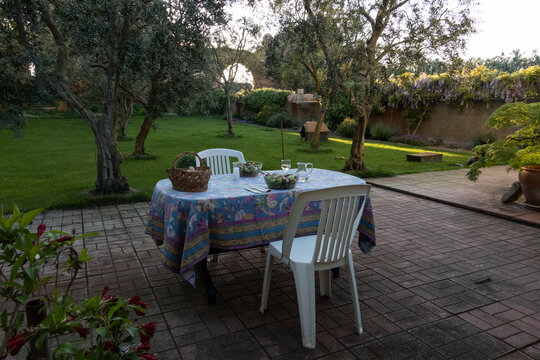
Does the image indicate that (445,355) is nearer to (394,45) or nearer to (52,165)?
(394,45)

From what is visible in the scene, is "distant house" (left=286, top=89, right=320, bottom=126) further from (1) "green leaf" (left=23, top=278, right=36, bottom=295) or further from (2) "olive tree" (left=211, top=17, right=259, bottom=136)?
(1) "green leaf" (left=23, top=278, right=36, bottom=295)

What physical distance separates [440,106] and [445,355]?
14.1 metres

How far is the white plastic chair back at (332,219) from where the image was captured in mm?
2453

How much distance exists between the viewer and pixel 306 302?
2568mm

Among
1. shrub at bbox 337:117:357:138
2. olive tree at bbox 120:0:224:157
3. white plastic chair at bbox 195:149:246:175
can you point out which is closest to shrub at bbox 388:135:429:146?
shrub at bbox 337:117:357:138

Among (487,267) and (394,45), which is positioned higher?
(394,45)

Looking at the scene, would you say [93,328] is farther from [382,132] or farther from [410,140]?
[382,132]

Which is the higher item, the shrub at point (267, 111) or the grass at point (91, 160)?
the shrub at point (267, 111)

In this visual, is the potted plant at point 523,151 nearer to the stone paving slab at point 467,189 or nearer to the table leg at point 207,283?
the stone paving slab at point 467,189

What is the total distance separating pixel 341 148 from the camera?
13477 millimetres

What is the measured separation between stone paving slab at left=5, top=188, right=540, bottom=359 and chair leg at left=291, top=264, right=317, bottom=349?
3.3 inches

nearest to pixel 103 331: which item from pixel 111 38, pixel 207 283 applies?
pixel 207 283

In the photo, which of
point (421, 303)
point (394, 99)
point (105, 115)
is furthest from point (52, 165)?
point (394, 99)

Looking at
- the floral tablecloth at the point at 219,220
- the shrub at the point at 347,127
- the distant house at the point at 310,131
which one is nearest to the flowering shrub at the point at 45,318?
the floral tablecloth at the point at 219,220
